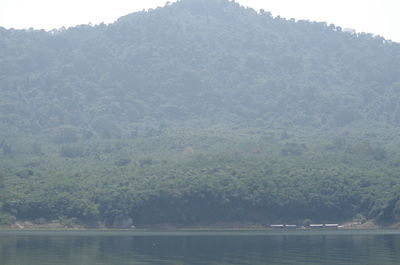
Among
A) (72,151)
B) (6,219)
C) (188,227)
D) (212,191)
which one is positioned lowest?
(188,227)

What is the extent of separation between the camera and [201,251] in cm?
7031

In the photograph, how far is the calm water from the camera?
61.3 m

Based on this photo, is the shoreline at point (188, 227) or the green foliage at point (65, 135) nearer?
the shoreline at point (188, 227)

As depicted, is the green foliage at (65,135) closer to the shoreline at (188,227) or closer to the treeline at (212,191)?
the treeline at (212,191)

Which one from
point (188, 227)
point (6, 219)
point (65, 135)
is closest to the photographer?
point (6, 219)

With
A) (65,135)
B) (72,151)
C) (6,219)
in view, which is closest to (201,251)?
(6,219)

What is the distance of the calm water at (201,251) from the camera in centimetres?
6134

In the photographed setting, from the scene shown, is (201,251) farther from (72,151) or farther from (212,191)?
(72,151)

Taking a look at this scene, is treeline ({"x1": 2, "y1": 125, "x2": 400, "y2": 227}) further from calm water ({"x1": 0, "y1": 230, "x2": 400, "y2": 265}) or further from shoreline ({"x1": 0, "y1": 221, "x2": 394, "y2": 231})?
calm water ({"x1": 0, "y1": 230, "x2": 400, "y2": 265})

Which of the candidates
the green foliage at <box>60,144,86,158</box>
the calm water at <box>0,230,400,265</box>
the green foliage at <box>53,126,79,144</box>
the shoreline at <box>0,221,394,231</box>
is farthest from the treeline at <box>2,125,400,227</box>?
the green foliage at <box>53,126,79,144</box>

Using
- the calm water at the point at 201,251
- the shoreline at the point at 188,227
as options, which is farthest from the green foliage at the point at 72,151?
the calm water at the point at 201,251

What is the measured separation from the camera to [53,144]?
17550 centimetres

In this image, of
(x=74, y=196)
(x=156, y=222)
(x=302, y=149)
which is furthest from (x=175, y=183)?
(x=302, y=149)

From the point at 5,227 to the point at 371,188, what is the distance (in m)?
59.3
